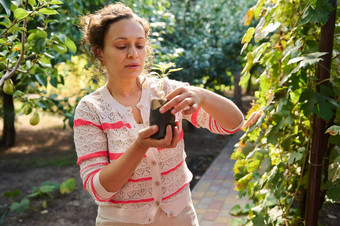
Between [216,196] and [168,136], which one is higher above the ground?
[168,136]

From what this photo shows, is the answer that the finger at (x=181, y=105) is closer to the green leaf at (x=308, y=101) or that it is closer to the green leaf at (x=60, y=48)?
the green leaf at (x=308, y=101)

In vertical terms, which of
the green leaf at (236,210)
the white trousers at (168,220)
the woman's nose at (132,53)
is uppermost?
the woman's nose at (132,53)

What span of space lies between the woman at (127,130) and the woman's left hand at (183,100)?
2cm

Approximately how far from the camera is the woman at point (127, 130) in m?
1.49

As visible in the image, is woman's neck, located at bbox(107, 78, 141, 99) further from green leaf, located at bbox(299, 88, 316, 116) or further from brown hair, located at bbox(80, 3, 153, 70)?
green leaf, located at bbox(299, 88, 316, 116)

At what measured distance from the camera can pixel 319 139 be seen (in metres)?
1.77

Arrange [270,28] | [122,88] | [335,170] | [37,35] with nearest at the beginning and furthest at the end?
[122,88], [335,170], [270,28], [37,35]

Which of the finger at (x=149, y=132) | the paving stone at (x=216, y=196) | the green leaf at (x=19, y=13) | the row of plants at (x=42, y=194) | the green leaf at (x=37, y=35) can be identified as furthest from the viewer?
the row of plants at (x=42, y=194)

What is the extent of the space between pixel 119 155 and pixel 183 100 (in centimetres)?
39

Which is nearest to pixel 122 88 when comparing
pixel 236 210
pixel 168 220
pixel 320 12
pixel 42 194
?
pixel 168 220

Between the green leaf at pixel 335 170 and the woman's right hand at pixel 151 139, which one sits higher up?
the woman's right hand at pixel 151 139

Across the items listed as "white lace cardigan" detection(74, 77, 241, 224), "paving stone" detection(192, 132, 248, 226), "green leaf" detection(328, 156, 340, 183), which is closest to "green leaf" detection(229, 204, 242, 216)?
"paving stone" detection(192, 132, 248, 226)

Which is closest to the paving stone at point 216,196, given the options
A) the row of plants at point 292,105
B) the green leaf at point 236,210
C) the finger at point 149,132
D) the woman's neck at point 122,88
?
the green leaf at point 236,210

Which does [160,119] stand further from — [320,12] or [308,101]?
[320,12]
